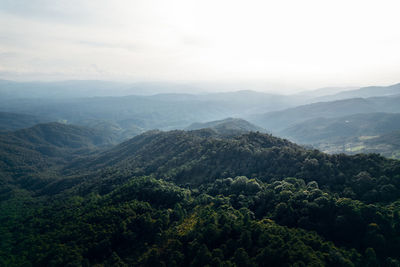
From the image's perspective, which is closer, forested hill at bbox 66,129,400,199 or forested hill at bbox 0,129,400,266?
forested hill at bbox 0,129,400,266

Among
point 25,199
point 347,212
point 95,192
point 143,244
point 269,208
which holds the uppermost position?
point 347,212

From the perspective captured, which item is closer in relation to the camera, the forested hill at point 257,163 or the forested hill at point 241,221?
the forested hill at point 241,221

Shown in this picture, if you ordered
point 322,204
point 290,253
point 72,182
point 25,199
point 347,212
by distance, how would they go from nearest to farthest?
point 290,253
point 347,212
point 322,204
point 25,199
point 72,182

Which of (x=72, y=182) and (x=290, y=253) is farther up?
(x=290, y=253)

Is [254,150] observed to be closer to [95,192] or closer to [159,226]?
[159,226]

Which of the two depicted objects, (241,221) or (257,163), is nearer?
(241,221)

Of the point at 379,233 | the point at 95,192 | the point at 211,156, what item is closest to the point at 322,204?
the point at 379,233

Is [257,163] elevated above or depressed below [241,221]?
above

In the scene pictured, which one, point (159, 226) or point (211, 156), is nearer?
point (159, 226)
